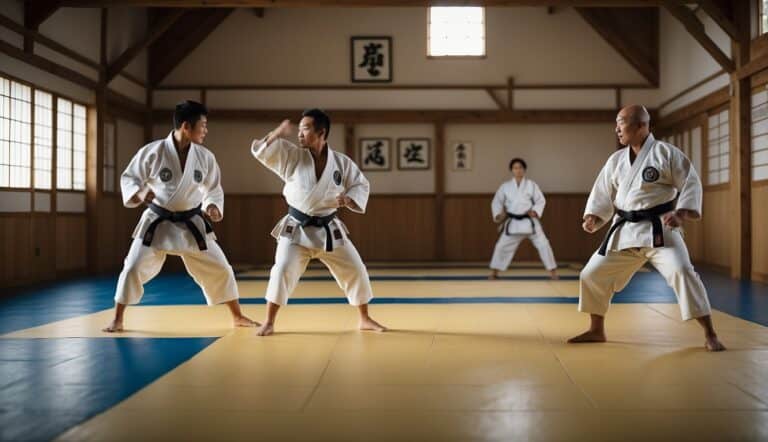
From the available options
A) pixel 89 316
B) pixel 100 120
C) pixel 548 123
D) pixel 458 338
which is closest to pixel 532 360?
pixel 458 338

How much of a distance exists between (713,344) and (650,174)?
0.91 meters

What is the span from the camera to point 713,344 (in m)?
3.35

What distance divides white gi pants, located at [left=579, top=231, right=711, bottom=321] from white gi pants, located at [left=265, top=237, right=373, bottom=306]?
49.8 inches

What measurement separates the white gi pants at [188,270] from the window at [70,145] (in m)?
4.70

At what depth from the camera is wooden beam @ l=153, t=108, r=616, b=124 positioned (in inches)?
426

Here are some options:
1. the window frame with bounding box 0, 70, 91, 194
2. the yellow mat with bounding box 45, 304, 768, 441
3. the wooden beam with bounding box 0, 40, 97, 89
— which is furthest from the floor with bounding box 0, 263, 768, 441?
Answer: the wooden beam with bounding box 0, 40, 97, 89

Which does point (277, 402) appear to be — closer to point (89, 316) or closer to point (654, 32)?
point (89, 316)

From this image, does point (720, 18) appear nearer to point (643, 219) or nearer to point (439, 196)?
point (439, 196)

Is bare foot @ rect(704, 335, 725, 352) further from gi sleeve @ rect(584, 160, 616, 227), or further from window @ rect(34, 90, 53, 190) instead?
window @ rect(34, 90, 53, 190)

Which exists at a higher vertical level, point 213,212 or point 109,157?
point 109,157

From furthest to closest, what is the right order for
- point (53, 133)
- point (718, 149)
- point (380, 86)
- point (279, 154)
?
point (380, 86)
point (718, 149)
point (53, 133)
point (279, 154)

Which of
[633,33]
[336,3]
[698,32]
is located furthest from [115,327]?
[633,33]

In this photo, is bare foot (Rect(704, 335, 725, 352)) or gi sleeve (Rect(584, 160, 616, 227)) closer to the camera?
bare foot (Rect(704, 335, 725, 352))

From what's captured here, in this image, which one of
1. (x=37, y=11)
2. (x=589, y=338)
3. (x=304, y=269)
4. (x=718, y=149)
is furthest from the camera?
(x=718, y=149)
